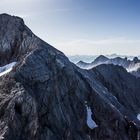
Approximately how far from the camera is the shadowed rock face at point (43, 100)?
4097cm

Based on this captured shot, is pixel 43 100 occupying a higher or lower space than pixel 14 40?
lower

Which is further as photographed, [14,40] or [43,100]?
[14,40]

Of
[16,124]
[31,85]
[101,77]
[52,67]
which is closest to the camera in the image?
[16,124]

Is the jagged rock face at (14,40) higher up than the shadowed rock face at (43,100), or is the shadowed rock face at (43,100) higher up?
the jagged rock face at (14,40)

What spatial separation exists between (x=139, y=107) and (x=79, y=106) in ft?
309

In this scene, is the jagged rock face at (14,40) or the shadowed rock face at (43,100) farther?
the jagged rock face at (14,40)

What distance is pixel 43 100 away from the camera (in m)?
46.7

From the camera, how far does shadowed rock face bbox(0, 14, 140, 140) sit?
134 feet

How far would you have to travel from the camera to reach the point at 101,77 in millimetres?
142250

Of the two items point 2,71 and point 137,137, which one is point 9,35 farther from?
point 137,137

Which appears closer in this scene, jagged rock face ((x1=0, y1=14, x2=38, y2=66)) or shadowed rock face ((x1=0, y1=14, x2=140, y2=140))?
shadowed rock face ((x1=0, y1=14, x2=140, y2=140))

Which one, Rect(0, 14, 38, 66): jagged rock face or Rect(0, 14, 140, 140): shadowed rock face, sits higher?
Rect(0, 14, 38, 66): jagged rock face

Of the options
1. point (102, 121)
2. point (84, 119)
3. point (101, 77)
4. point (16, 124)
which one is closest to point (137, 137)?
point (102, 121)

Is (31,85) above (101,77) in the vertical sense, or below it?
→ above
